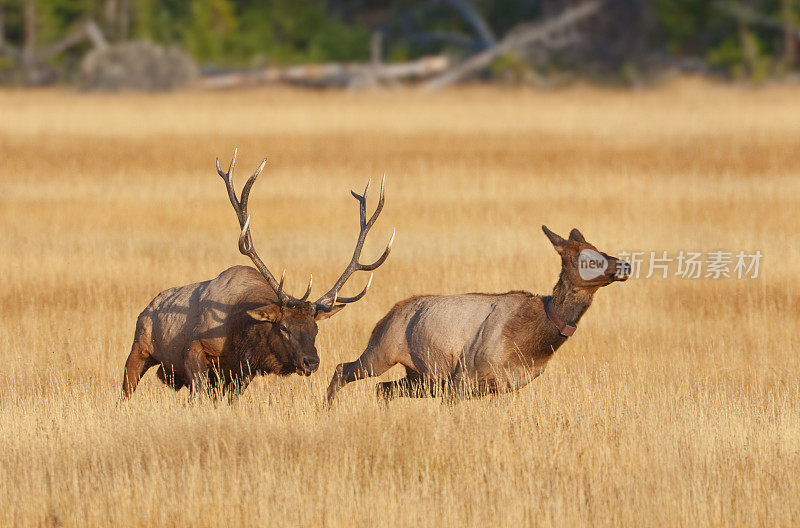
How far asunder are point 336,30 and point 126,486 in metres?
40.5

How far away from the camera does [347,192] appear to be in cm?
2114

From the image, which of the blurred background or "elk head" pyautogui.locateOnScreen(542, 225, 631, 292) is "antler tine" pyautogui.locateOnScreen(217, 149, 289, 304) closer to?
"elk head" pyautogui.locateOnScreen(542, 225, 631, 292)

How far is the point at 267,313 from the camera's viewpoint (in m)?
8.59

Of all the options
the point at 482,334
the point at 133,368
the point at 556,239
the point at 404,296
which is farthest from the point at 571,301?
the point at 404,296

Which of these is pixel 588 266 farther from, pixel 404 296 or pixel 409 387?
pixel 404 296

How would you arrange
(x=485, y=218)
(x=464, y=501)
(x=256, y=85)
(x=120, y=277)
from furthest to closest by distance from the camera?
1. (x=256, y=85)
2. (x=485, y=218)
3. (x=120, y=277)
4. (x=464, y=501)

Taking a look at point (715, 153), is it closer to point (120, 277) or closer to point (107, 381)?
point (120, 277)

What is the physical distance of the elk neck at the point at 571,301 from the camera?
8406 mm

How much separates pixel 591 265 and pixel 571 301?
272mm

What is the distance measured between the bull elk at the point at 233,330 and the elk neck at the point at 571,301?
1183 mm

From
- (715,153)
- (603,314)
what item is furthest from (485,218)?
(715,153)

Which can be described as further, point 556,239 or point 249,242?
point 249,242

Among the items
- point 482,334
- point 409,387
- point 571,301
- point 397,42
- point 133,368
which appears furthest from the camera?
point 397,42

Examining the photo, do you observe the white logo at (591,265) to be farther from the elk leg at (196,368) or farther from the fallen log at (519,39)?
the fallen log at (519,39)
